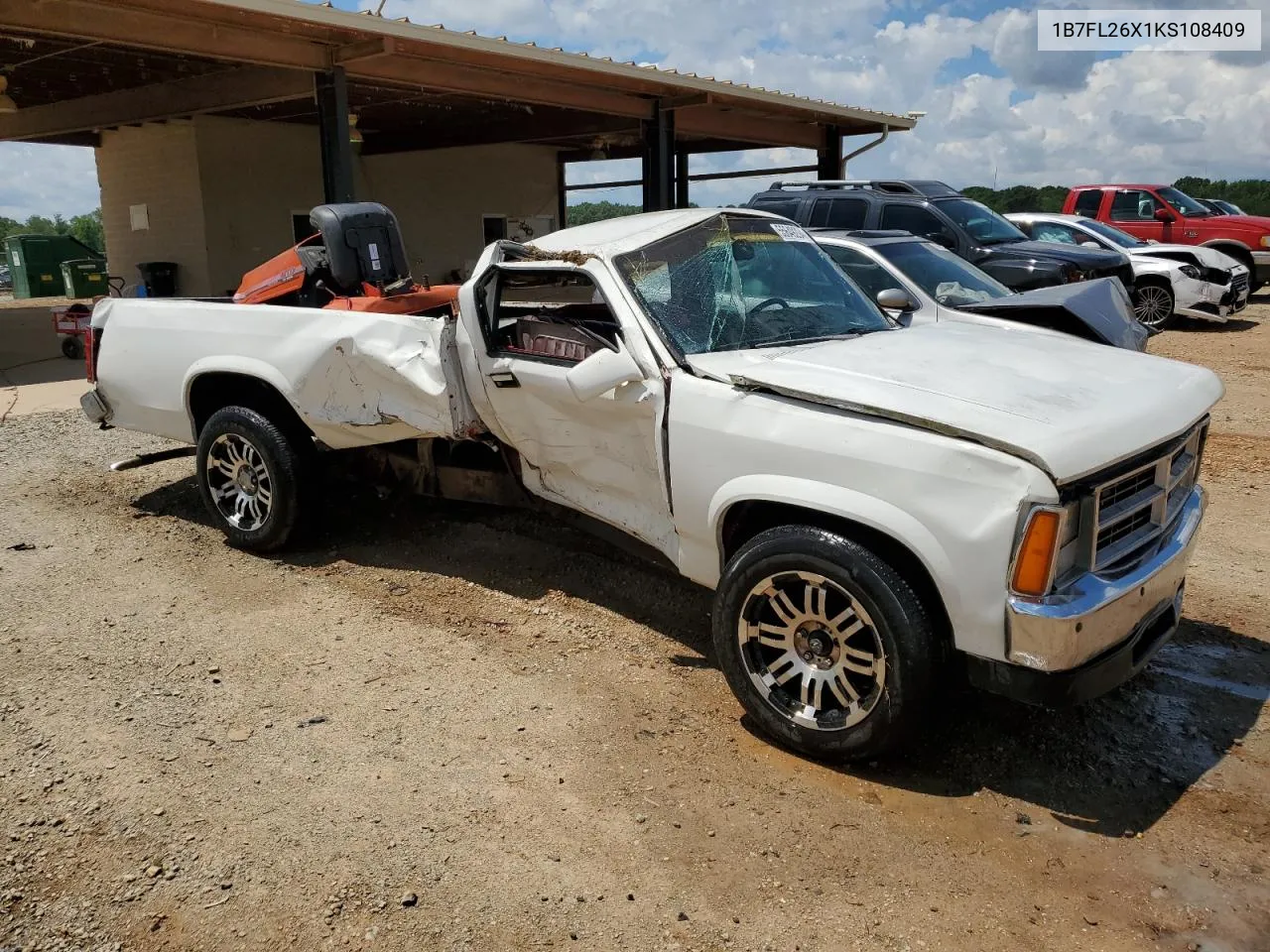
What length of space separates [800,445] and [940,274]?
541 centimetres

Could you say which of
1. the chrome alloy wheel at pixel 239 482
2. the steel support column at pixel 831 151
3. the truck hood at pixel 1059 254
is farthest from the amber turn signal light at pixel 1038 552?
the steel support column at pixel 831 151

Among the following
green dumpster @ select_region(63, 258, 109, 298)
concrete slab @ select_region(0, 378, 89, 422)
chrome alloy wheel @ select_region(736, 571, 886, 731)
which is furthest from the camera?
green dumpster @ select_region(63, 258, 109, 298)

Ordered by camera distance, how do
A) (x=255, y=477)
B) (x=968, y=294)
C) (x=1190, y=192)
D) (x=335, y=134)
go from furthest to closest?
1. (x=1190, y=192)
2. (x=335, y=134)
3. (x=968, y=294)
4. (x=255, y=477)

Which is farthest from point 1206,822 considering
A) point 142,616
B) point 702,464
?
point 142,616

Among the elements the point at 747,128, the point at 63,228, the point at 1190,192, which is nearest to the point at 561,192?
the point at 747,128

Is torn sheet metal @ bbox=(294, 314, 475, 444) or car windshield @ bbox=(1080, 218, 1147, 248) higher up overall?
car windshield @ bbox=(1080, 218, 1147, 248)

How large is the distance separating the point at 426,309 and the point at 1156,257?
13205mm

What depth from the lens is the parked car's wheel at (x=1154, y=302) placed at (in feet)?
48.9

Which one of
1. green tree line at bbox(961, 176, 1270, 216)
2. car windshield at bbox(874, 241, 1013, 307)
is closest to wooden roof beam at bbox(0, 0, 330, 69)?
car windshield at bbox(874, 241, 1013, 307)

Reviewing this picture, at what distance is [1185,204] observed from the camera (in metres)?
18.4

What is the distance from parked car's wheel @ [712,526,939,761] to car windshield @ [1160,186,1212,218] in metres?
18.1

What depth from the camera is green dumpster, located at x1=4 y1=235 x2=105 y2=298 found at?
27281mm

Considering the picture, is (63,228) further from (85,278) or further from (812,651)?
(812,651)

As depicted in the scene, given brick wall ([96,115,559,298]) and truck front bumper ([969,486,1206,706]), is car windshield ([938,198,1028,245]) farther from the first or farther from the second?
brick wall ([96,115,559,298])
